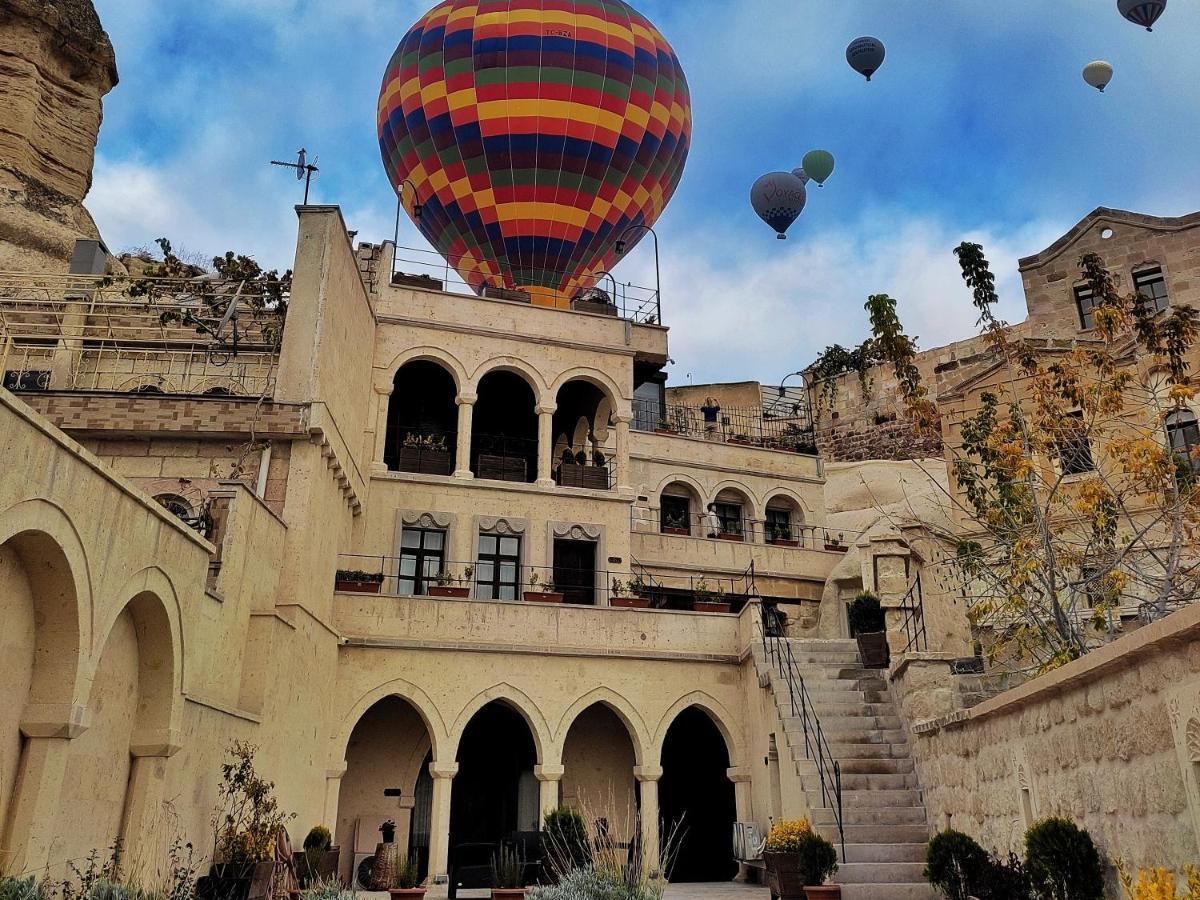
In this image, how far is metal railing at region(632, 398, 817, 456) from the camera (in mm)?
31312

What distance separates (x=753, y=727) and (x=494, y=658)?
16.3 ft

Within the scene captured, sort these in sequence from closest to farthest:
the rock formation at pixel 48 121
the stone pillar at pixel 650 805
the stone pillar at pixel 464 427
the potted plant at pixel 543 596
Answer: the stone pillar at pixel 650 805
the potted plant at pixel 543 596
the stone pillar at pixel 464 427
the rock formation at pixel 48 121

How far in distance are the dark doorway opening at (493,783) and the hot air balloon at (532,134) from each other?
1191 centimetres

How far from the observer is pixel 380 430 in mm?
20906

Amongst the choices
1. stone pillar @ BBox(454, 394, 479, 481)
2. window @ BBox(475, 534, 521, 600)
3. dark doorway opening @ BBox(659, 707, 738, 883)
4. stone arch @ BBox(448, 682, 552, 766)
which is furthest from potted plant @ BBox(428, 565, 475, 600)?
dark doorway opening @ BBox(659, 707, 738, 883)

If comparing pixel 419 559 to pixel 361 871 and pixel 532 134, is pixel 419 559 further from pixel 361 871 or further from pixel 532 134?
pixel 532 134

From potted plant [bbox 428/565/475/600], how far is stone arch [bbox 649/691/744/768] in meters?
4.50

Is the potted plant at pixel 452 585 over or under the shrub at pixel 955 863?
over

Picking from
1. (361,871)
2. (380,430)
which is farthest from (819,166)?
(361,871)

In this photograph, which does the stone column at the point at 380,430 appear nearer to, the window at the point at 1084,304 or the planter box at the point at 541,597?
the planter box at the point at 541,597

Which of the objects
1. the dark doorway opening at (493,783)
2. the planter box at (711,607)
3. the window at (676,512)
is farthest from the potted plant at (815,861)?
the window at (676,512)

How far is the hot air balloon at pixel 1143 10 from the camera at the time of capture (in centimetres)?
2592

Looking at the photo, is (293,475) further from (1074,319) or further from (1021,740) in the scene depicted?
(1074,319)

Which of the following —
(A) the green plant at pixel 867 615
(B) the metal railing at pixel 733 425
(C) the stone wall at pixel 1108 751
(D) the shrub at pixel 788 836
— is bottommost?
(D) the shrub at pixel 788 836
